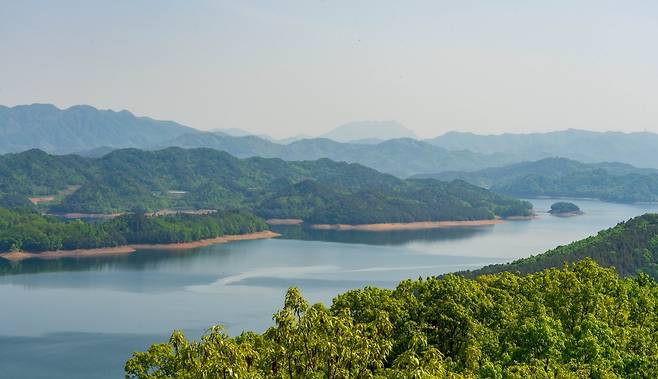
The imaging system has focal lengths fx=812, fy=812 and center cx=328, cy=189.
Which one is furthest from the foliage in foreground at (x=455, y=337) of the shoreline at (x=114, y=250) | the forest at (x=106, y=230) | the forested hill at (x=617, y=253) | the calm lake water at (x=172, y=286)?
the forest at (x=106, y=230)

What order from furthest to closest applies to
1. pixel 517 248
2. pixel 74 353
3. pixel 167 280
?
pixel 517 248 < pixel 167 280 < pixel 74 353

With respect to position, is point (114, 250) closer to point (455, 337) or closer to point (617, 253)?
point (617, 253)

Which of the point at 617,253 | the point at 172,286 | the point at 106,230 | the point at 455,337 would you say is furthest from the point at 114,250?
the point at 455,337

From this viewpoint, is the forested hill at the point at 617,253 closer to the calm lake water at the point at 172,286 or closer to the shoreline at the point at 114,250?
the calm lake water at the point at 172,286

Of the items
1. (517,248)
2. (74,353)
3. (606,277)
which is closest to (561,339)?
(606,277)

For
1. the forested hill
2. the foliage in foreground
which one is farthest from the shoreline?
the foliage in foreground

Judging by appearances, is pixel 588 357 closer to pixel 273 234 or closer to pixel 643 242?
pixel 643 242

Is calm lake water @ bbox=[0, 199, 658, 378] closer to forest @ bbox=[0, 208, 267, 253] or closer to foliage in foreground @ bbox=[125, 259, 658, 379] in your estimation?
forest @ bbox=[0, 208, 267, 253]
